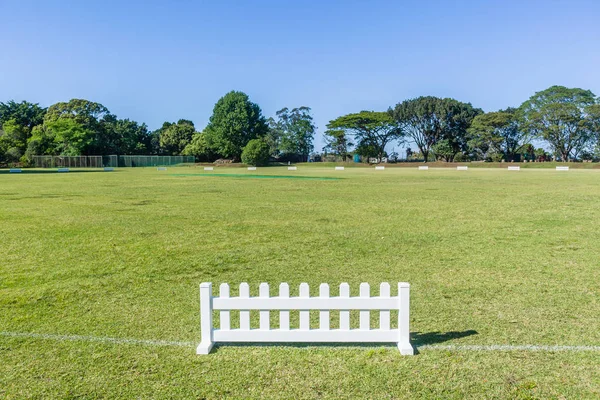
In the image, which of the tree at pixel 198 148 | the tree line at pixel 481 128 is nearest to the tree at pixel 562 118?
the tree line at pixel 481 128

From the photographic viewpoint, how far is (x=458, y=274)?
6.40 metres

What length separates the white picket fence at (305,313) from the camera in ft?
11.9

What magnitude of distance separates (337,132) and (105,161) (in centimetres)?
4095

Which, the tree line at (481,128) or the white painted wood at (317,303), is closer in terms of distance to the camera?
the white painted wood at (317,303)

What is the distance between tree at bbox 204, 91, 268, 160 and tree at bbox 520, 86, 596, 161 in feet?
147

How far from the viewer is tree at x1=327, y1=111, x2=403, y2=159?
261 ft

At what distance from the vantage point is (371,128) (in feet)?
266

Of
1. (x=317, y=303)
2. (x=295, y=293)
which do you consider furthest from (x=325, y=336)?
(x=295, y=293)

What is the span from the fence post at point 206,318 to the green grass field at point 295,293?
3.8 inches

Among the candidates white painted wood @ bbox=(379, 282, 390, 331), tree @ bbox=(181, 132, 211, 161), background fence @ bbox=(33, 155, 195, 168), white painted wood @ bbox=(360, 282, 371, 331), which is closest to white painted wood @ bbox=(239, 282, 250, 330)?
white painted wood @ bbox=(360, 282, 371, 331)

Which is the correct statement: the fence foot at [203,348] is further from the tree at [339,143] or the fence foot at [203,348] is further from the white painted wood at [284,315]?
the tree at [339,143]

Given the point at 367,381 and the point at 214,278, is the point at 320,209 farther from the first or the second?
the point at 367,381

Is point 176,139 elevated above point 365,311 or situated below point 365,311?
above

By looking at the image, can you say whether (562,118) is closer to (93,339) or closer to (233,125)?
(233,125)
